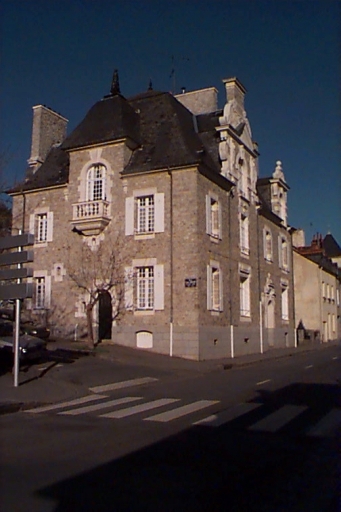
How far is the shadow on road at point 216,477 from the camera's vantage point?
5121 millimetres

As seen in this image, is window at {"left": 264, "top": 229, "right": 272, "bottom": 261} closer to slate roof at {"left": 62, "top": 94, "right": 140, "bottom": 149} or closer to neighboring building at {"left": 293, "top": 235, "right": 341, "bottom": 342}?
slate roof at {"left": 62, "top": 94, "right": 140, "bottom": 149}

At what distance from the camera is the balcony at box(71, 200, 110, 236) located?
2512 centimetres

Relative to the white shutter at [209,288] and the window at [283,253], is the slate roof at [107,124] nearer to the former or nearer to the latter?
the white shutter at [209,288]

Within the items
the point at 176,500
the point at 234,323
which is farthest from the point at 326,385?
the point at 234,323

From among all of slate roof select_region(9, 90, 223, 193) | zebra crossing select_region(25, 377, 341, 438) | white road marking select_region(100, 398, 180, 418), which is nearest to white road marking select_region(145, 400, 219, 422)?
zebra crossing select_region(25, 377, 341, 438)

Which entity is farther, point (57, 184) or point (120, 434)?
point (57, 184)

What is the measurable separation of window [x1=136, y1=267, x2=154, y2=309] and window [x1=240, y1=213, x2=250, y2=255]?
671 cm

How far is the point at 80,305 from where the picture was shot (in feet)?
84.7

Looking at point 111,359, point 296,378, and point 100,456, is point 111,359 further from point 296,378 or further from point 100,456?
point 100,456

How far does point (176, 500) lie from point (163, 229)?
19.2 meters

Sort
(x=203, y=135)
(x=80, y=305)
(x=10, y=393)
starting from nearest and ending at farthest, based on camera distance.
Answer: (x=10, y=393) → (x=80, y=305) → (x=203, y=135)

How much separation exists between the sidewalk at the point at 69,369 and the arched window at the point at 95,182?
677 centimetres

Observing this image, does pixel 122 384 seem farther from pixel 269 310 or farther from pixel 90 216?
pixel 269 310

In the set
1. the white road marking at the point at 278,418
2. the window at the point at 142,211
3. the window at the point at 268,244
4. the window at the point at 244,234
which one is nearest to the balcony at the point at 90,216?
the window at the point at 142,211
